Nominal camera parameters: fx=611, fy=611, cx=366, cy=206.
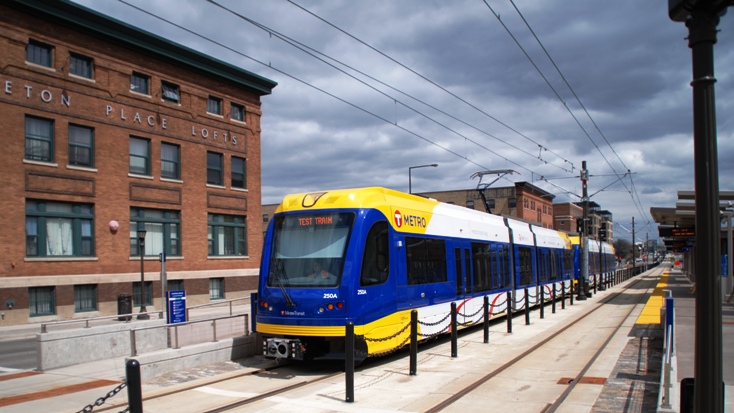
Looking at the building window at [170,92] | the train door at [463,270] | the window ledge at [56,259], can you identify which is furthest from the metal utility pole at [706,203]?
the building window at [170,92]

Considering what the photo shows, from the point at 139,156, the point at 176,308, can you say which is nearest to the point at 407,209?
the point at 176,308

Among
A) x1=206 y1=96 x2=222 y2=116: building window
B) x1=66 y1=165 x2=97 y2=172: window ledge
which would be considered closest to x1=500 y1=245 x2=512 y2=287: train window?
x1=66 y1=165 x2=97 y2=172: window ledge

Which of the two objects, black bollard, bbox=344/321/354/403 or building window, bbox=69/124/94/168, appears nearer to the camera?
black bollard, bbox=344/321/354/403

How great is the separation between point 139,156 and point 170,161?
1.96m

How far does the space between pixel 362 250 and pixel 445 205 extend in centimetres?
490

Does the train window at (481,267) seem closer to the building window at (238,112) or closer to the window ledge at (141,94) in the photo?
the window ledge at (141,94)

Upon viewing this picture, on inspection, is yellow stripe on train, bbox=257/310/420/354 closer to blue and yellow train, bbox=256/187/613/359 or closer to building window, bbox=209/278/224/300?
blue and yellow train, bbox=256/187/613/359

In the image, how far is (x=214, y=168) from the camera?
1348 inches

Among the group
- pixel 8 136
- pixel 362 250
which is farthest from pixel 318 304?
pixel 8 136

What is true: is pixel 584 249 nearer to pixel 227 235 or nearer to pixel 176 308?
pixel 227 235

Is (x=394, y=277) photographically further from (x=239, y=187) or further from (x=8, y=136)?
(x=239, y=187)

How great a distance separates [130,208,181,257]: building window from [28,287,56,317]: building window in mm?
4431

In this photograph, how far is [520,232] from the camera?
21.8m

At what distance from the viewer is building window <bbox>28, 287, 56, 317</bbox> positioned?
24.6 metres
